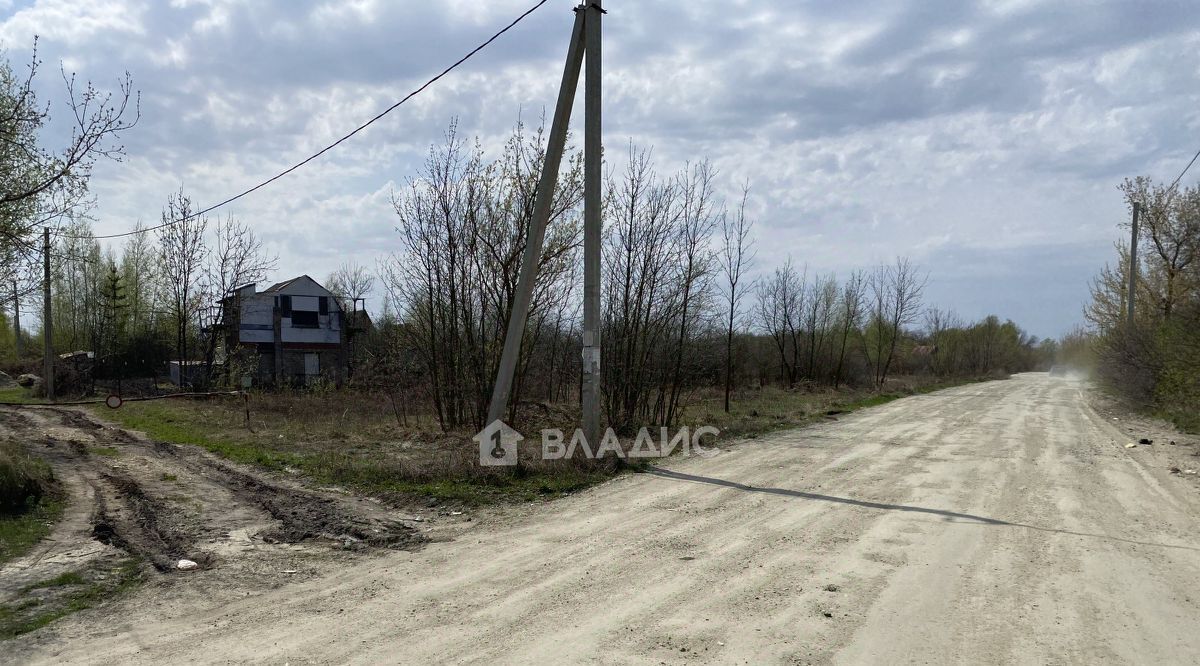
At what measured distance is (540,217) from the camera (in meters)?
10.3

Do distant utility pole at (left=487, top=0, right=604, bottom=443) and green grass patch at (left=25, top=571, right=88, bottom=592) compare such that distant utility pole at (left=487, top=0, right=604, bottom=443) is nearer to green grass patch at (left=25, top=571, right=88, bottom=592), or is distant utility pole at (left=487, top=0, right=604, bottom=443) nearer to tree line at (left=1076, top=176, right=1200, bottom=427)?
green grass patch at (left=25, top=571, right=88, bottom=592)

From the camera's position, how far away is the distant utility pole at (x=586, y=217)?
33.6 ft

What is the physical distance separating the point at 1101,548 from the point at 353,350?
148 feet

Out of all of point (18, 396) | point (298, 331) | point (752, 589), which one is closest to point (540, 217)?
point (752, 589)

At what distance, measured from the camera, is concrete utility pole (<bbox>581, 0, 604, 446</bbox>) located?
1030 centimetres

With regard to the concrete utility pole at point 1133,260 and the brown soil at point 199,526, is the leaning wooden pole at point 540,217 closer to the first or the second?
the brown soil at point 199,526

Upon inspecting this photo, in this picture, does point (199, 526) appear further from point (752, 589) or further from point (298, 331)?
point (298, 331)

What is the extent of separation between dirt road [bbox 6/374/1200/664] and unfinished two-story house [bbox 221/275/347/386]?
37.3 m

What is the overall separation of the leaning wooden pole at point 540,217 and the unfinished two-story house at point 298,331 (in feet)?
111

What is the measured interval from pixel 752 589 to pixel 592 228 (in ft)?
21.0

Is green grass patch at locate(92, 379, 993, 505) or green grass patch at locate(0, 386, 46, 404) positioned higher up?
green grass patch at locate(0, 386, 46, 404)

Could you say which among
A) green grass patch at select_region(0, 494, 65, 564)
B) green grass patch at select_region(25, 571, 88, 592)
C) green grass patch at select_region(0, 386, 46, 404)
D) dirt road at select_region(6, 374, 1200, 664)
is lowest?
dirt road at select_region(6, 374, 1200, 664)

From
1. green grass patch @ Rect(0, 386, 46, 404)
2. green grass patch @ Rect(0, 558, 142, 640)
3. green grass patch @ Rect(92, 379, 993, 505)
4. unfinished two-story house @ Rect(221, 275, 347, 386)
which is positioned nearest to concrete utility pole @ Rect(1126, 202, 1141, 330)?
green grass patch @ Rect(92, 379, 993, 505)

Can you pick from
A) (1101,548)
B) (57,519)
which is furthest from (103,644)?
(1101,548)
